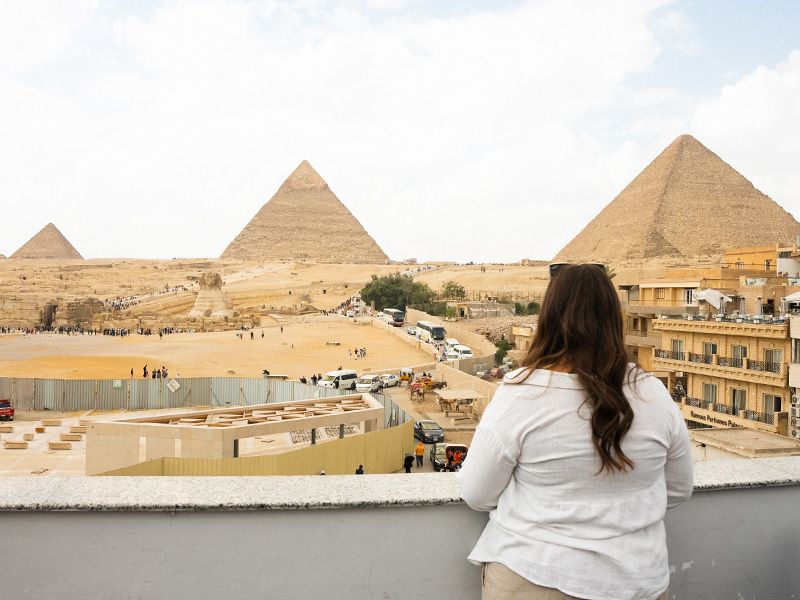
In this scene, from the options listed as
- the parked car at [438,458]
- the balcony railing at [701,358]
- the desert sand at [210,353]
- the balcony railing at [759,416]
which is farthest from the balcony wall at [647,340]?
the parked car at [438,458]

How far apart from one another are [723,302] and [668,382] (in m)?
3.20

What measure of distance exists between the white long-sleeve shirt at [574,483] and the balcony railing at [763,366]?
15.8m

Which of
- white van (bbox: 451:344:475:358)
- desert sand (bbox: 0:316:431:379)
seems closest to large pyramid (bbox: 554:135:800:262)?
desert sand (bbox: 0:316:431:379)

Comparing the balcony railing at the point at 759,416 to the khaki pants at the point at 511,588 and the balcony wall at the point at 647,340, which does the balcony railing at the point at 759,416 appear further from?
the khaki pants at the point at 511,588

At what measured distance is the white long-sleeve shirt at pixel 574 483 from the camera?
6.37 feet

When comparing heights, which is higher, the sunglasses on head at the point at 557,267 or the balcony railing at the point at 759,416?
the sunglasses on head at the point at 557,267

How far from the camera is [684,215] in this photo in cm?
16912

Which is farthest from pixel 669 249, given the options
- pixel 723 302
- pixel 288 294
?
pixel 723 302

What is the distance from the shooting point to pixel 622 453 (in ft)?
6.35

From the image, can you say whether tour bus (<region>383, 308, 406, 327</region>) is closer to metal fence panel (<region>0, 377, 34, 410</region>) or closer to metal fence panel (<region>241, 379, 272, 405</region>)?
metal fence panel (<region>241, 379, 272, 405</region>)

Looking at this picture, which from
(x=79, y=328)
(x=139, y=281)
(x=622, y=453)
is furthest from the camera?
(x=139, y=281)

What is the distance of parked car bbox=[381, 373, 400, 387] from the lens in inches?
1034

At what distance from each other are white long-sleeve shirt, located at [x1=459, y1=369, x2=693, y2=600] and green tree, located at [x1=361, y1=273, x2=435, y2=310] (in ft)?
179

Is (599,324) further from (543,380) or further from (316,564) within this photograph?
(316,564)
